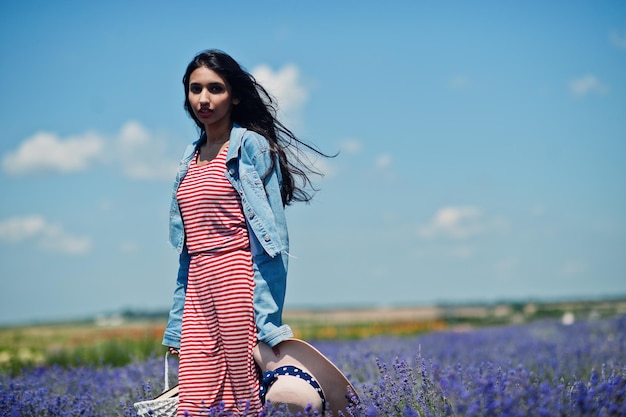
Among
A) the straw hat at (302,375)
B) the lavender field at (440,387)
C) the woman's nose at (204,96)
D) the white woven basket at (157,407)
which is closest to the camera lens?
the lavender field at (440,387)

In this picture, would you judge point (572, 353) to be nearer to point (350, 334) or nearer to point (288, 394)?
point (288, 394)

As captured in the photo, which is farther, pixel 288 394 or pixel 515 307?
pixel 515 307

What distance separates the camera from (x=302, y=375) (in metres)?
3.07

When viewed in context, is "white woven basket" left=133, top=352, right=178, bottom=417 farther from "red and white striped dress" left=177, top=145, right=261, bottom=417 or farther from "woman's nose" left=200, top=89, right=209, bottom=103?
"woman's nose" left=200, top=89, right=209, bottom=103

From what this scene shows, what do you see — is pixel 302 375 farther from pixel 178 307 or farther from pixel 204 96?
pixel 204 96

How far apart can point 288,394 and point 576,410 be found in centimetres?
105

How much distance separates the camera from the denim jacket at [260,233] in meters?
3.10

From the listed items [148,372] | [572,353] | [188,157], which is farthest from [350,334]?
[188,157]

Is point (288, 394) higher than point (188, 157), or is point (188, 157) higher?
point (188, 157)

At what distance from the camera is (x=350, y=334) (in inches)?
587

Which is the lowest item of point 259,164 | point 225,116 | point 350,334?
point 350,334

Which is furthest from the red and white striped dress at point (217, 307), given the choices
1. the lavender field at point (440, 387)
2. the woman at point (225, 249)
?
the lavender field at point (440, 387)

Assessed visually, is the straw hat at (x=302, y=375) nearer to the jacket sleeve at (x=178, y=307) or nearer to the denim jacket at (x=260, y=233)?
the denim jacket at (x=260, y=233)

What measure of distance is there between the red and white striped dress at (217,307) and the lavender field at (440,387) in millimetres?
183
